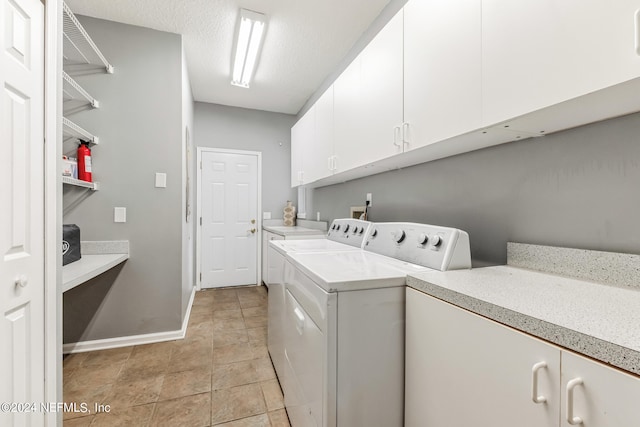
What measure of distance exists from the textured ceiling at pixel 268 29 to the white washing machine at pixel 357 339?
2089mm

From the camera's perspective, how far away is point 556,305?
70 cm

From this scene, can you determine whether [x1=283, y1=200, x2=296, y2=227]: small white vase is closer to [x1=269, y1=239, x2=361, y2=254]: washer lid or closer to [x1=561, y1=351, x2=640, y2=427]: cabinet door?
[x1=269, y1=239, x2=361, y2=254]: washer lid

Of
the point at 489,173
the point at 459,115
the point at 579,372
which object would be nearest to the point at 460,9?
the point at 459,115

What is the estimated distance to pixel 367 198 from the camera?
2.53m

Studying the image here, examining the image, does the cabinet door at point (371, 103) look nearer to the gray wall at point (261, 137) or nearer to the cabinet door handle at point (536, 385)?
the cabinet door handle at point (536, 385)

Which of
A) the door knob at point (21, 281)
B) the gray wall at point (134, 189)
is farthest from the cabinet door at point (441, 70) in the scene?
the gray wall at point (134, 189)

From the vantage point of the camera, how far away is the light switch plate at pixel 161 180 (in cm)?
249

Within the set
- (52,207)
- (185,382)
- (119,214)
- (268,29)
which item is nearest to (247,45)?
(268,29)

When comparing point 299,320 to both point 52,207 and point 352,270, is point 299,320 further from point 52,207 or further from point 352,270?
point 52,207

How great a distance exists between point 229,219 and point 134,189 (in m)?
1.79

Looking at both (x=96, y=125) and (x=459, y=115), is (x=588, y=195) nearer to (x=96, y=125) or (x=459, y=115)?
(x=459, y=115)

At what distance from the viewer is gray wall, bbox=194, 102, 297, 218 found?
407 cm

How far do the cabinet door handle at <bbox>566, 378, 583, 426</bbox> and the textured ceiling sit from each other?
2546 millimetres

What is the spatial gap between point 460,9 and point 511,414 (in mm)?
1407
